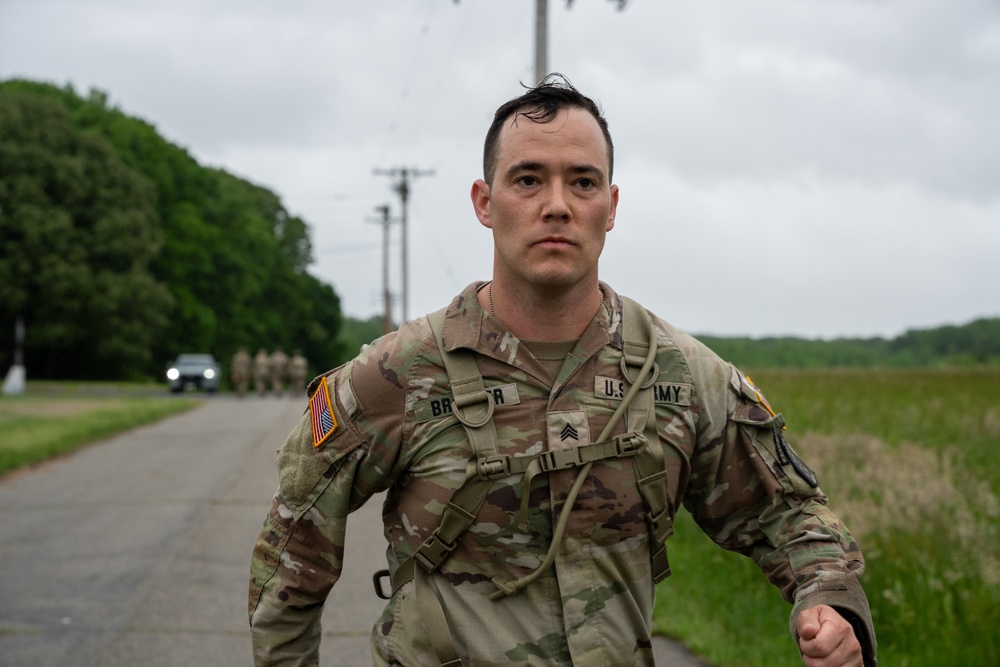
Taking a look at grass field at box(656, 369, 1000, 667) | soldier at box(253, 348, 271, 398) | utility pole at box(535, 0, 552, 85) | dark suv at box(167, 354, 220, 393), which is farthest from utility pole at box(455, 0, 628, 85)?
dark suv at box(167, 354, 220, 393)

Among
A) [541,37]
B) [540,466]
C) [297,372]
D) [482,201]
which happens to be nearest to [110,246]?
[297,372]

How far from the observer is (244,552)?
9.16 metres

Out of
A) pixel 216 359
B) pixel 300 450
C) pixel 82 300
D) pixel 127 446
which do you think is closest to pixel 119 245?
pixel 82 300

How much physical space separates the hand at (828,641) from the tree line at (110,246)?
47.7m

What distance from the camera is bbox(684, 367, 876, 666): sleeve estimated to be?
260cm

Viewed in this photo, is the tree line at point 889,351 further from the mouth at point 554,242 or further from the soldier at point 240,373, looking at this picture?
the mouth at point 554,242

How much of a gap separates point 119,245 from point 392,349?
49.6 meters

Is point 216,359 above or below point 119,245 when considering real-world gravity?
below

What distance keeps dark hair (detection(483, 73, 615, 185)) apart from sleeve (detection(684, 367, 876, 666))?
71 cm

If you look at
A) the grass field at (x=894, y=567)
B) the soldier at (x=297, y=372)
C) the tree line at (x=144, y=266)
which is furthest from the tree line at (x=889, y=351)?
the grass field at (x=894, y=567)

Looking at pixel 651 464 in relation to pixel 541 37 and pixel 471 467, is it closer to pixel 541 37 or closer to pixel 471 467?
pixel 471 467

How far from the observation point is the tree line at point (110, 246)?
47.0 metres

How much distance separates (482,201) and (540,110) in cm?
30

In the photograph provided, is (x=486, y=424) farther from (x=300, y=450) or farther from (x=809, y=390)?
(x=809, y=390)
